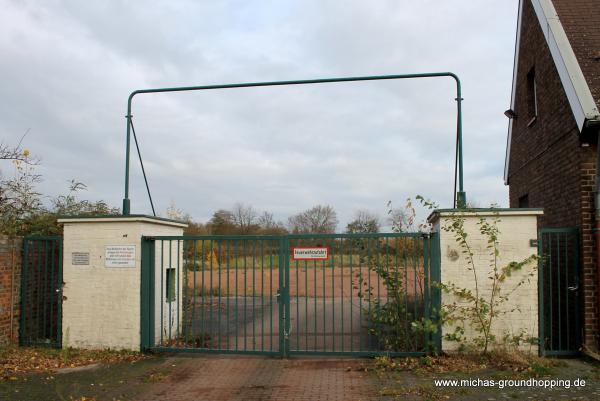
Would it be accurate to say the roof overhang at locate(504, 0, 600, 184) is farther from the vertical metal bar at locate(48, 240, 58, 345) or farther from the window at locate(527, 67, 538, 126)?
the vertical metal bar at locate(48, 240, 58, 345)

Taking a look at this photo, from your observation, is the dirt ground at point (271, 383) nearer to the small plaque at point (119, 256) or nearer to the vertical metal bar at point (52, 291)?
the small plaque at point (119, 256)

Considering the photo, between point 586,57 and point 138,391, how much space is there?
9.01m

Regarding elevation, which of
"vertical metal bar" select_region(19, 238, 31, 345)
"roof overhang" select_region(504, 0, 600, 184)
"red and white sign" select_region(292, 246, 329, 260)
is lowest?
"vertical metal bar" select_region(19, 238, 31, 345)

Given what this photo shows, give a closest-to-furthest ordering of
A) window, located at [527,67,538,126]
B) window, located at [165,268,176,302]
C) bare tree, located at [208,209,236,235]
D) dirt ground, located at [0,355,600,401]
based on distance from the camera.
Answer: dirt ground, located at [0,355,600,401]
window, located at [165,268,176,302]
window, located at [527,67,538,126]
bare tree, located at [208,209,236,235]

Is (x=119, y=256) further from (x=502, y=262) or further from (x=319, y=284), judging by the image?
(x=319, y=284)

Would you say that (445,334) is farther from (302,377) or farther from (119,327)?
(119,327)

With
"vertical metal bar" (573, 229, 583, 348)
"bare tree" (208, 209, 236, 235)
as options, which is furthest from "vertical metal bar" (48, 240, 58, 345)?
"bare tree" (208, 209, 236, 235)

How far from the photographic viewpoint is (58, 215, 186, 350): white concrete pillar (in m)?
8.18

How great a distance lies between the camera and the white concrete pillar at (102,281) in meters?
8.18

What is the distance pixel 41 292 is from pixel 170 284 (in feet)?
8.50

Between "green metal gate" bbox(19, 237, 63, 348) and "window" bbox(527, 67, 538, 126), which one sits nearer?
"green metal gate" bbox(19, 237, 63, 348)

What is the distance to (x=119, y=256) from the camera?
8258 millimetres

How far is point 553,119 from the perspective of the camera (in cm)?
910

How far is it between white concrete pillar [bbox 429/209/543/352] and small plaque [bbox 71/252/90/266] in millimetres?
5942
